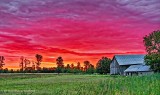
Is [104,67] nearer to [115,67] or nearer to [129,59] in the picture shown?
[115,67]

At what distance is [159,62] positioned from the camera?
7456 centimetres

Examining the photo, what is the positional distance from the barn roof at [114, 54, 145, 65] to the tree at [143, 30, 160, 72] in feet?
120

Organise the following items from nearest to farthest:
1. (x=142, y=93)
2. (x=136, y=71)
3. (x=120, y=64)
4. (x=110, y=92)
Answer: (x=142, y=93) < (x=110, y=92) < (x=136, y=71) < (x=120, y=64)

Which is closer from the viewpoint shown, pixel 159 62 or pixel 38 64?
pixel 159 62

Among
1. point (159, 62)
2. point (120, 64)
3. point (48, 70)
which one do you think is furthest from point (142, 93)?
point (48, 70)

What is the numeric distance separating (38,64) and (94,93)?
177 metres

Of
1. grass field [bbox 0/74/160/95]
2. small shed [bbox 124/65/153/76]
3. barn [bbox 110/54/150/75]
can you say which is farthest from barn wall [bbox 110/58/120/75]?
grass field [bbox 0/74/160/95]

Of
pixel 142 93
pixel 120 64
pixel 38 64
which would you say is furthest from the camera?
pixel 38 64

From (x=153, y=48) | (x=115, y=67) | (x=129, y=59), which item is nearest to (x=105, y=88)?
(x=153, y=48)

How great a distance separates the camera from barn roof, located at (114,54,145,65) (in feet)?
378

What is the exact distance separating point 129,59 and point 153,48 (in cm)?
4041

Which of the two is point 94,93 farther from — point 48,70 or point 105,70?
point 48,70

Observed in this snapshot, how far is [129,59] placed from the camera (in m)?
117

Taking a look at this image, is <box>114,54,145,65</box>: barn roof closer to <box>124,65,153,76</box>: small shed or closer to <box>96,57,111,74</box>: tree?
<box>124,65,153,76</box>: small shed
